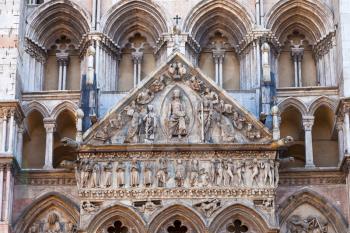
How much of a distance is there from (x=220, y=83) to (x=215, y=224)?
4313mm

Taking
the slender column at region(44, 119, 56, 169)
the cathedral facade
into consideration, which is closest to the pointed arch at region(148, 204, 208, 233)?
the cathedral facade

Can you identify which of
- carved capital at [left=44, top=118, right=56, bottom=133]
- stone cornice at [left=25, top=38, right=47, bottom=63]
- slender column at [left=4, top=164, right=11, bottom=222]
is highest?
stone cornice at [left=25, top=38, right=47, bottom=63]

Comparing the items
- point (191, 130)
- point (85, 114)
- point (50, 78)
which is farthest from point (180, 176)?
point (50, 78)

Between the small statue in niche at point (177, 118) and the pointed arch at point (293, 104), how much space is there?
2.44 m

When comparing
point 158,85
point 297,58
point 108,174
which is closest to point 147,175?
point 108,174

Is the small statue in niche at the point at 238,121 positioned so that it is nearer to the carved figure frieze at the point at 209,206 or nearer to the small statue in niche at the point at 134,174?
the carved figure frieze at the point at 209,206

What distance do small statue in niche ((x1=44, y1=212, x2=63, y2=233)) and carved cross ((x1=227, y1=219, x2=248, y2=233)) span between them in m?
3.74

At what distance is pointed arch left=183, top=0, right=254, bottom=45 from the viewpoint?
25.1 m

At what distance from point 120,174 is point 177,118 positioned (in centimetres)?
174

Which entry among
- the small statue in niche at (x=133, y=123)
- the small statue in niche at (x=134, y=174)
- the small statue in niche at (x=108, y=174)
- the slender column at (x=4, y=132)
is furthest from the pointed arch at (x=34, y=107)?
the small statue in niche at (x=134, y=174)

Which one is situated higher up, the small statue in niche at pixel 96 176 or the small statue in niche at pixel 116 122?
the small statue in niche at pixel 116 122

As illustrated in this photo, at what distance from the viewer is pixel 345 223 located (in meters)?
22.8

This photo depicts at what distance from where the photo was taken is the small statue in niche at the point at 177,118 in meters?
22.7

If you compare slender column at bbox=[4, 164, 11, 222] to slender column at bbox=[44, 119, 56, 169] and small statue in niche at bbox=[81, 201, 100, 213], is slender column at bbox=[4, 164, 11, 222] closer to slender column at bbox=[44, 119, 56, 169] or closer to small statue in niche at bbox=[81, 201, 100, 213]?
slender column at bbox=[44, 119, 56, 169]
